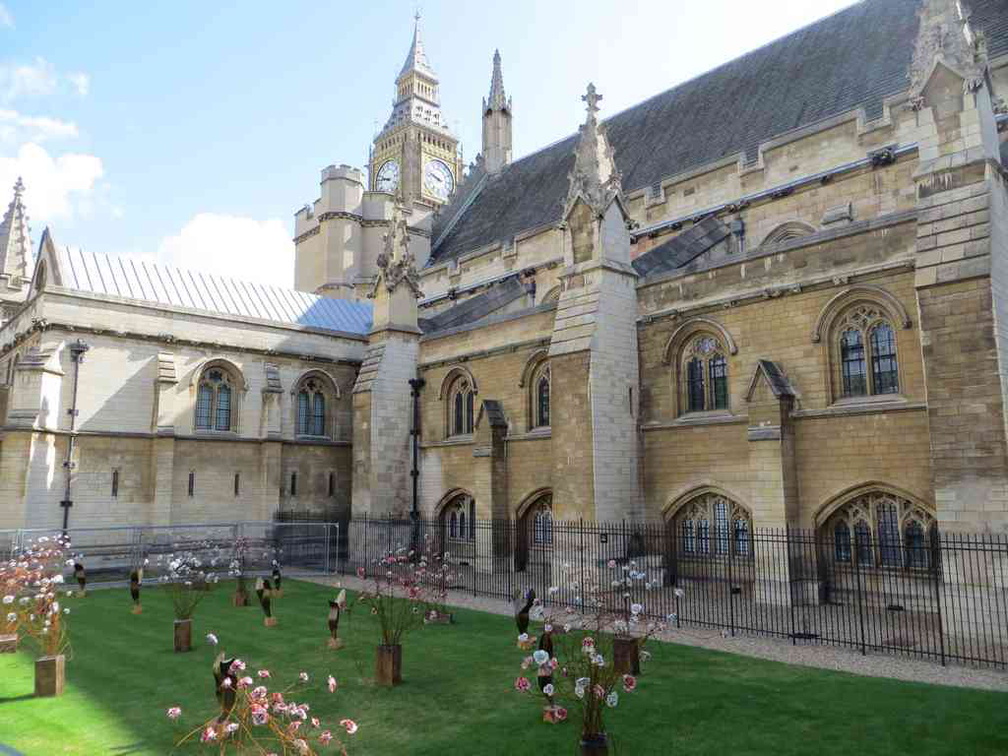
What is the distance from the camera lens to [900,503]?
46.3 feet

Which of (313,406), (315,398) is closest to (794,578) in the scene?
(313,406)

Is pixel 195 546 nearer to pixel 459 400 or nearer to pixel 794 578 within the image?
pixel 459 400

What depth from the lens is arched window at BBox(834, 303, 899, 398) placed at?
14586 millimetres

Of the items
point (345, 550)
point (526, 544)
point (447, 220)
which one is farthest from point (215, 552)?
point (447, 220)

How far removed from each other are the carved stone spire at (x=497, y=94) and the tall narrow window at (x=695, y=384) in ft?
88.4

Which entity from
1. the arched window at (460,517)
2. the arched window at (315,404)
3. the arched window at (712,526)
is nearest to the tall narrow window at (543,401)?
the arched window at (460,517)

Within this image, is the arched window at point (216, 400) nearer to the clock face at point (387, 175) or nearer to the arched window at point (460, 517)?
the arched window at point (460, 517)

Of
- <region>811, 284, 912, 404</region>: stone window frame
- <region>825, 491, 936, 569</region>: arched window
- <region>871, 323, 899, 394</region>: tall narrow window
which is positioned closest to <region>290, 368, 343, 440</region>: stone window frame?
<region>811, 284, 912, 404</region>: stone window frame

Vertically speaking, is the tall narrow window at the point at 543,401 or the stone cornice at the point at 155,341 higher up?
the stone cornice at the point at 155,341

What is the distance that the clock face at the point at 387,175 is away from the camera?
78.7 meters

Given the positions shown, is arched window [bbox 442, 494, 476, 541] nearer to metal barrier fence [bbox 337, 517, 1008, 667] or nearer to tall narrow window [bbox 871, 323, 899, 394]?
metal barrier fence [bbox 337, 517, 1008, 667]

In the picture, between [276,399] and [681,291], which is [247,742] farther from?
[276,399]

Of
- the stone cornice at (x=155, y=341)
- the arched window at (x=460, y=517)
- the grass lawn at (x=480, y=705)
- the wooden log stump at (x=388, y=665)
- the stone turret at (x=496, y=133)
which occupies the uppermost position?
the stone turret at (x=496, y=133)

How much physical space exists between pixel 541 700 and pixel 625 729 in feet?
4.28
